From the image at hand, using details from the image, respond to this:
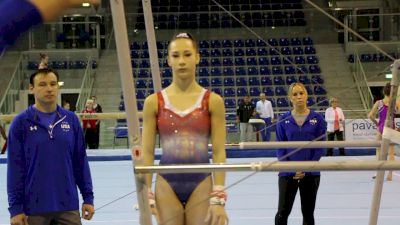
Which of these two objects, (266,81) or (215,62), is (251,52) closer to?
(215,62)

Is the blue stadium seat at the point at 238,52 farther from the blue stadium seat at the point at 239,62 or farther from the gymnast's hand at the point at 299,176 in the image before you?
the gymnast's hand at the point at 299,176

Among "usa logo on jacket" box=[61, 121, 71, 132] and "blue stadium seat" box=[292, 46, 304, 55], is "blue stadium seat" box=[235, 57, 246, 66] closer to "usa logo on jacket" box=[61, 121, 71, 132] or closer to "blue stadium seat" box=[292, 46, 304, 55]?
"blue stadium seat" box=[292, 46, 304, 55]

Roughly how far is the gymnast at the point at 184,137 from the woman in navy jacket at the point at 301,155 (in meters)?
2.13

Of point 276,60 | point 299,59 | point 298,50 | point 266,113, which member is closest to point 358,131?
point 266,113

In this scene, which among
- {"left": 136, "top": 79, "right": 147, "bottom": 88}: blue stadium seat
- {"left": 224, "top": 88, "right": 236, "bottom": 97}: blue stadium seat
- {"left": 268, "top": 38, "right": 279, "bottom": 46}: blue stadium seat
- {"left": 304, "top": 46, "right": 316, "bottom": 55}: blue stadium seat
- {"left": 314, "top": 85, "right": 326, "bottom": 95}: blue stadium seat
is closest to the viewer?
{"left": 314, "top": 85, "right": 326, "bottom": 95}: blue stadium seat

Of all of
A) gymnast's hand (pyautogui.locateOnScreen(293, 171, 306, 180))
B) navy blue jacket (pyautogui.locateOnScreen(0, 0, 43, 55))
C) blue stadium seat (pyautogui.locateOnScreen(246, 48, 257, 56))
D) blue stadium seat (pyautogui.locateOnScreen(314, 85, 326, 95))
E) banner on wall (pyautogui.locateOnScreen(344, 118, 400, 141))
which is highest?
blue stadium seat (pyautogui.locateOnScreen(246, 48, 257, 56))

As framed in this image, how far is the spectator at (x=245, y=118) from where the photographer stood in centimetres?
1580

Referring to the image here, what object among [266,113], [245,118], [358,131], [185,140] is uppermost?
[185,140]

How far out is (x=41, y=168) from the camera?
370cm

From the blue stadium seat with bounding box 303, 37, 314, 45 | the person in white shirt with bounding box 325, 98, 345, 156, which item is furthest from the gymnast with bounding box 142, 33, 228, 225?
the blue stadium seat with bounding box 303, 37, 314, 45

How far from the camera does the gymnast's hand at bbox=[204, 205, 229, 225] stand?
305cm

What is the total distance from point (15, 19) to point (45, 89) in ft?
7.09

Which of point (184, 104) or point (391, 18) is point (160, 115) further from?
point (391, 18)

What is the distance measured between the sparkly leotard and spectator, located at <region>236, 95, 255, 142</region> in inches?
492
